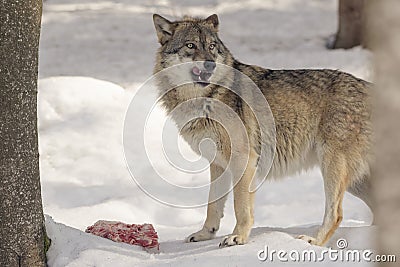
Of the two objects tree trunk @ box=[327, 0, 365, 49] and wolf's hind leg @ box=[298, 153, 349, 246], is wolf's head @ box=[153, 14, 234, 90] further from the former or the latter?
tree trunk @ box=[327, 0, 365, 49]

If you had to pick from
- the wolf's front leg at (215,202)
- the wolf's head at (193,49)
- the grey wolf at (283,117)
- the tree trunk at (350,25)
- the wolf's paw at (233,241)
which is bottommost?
the wolf's paw at (233,241)

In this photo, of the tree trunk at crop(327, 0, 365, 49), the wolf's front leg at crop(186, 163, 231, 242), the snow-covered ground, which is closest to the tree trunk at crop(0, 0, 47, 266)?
the snow-covered ground

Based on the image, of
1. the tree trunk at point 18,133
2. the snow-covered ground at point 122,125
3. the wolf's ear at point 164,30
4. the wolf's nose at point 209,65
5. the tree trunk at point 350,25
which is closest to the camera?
the tree trunk at point 18,133

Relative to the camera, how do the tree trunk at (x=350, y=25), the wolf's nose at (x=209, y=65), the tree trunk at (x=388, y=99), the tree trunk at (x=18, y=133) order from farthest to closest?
the tree trunk at (x=350, y=25) < the wolf's nose at (x=209, y=65) < the tree trunk at (x=18, y=133) < the tree trunk at (x=388, y=99)

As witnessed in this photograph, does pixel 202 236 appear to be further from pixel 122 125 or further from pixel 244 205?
pixel 122 125

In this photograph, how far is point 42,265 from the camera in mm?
4434

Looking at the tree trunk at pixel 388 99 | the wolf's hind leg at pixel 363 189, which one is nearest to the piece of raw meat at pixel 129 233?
the wolf's hind leg at pixel 363 189

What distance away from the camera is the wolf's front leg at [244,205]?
4984mm

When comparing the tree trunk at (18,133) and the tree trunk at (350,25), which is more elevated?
the tree trunk at (350,25)

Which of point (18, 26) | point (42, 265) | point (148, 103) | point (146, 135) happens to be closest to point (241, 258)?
point (42, 265)

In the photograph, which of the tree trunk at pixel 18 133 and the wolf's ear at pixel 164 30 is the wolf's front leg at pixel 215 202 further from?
the tree trunk at pixel 18 133

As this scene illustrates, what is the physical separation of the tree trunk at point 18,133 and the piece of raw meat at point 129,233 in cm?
92

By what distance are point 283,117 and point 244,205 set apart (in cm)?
66

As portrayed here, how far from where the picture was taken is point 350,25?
11531 mm
